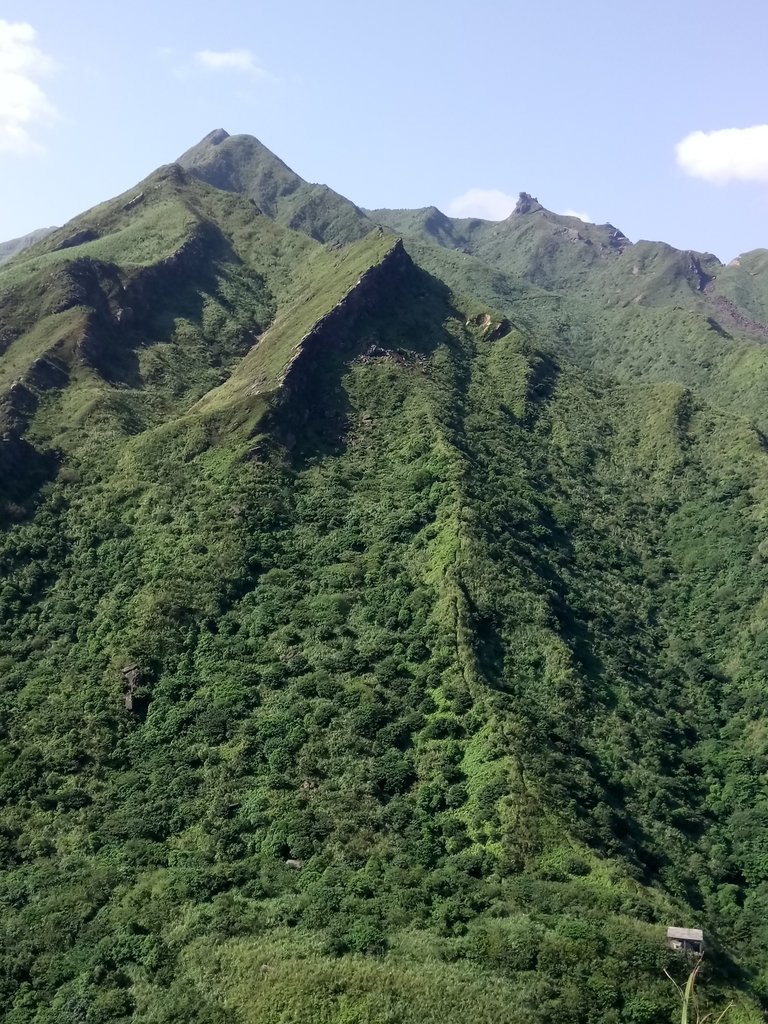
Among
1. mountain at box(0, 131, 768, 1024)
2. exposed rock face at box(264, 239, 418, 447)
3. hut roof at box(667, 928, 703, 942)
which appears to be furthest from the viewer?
exposed rock face at box(264, 239, 418, 447)

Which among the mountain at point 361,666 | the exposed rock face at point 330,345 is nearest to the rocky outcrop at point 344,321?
the exposed rock face at point 330,345

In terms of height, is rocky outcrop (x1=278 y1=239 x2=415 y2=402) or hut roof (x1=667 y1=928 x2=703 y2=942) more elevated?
rocky outcrop (x1=278 y1=239 x2=415 y2=402)

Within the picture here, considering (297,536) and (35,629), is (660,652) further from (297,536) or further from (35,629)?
(35,629)

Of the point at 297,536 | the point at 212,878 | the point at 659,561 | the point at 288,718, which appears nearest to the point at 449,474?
the point at 297,536

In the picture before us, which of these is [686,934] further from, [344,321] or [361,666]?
[344,321]

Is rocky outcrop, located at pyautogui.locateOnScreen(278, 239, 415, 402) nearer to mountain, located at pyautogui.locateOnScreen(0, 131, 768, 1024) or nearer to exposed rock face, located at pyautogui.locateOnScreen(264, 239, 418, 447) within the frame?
exposed rock face, located at pyautogui.locateOnScreen(264, 239, 418, 447)

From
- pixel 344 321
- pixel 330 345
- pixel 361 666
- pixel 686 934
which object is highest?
pixel 344 321

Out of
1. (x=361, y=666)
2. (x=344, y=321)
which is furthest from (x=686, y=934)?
(x=344, y=321)

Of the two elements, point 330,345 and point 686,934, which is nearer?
point 686,934

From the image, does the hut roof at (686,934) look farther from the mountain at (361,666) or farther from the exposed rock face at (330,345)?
the exposed rock face at (330,345)

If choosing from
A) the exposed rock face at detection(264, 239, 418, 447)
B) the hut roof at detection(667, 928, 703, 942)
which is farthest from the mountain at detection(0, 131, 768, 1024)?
the hut roof at detection(667, 928, 703, 942)
